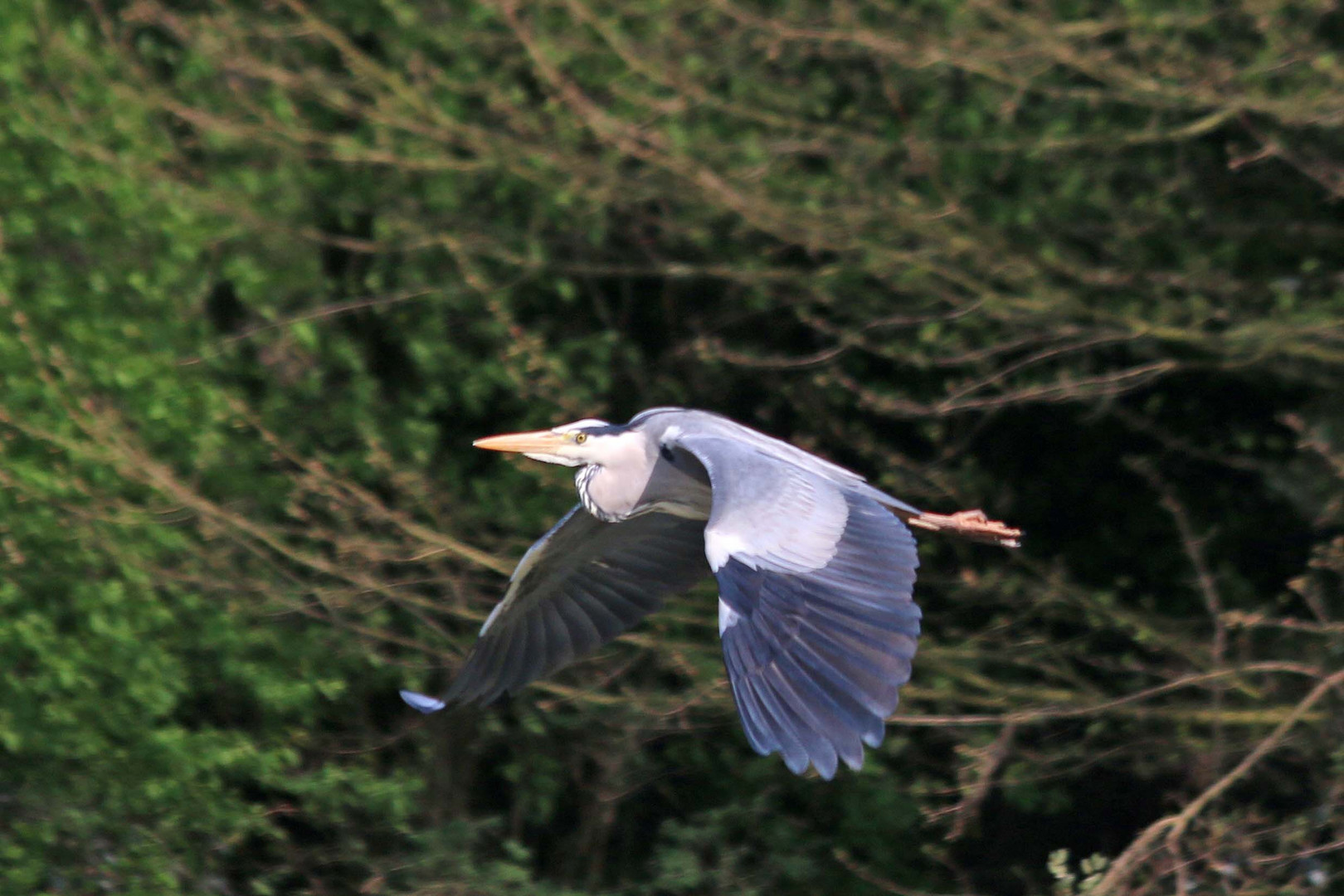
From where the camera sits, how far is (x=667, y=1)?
7.53 meters

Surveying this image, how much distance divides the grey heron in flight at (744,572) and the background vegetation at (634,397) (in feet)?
4.52

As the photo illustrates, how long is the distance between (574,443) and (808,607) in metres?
1.52

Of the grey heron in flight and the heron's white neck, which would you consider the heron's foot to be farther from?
the heron's white neck

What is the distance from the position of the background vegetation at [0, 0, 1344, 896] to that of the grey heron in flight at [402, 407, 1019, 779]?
1379 millimetres

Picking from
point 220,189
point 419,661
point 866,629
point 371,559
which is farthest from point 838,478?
point 220,189

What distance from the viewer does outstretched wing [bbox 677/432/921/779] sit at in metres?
4.09

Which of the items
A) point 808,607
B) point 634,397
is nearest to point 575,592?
point 808,607

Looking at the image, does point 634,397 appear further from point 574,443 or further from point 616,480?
point 616,480

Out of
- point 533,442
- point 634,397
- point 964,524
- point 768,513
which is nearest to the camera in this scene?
point 768,513

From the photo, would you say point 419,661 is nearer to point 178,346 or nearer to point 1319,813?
point 178,346

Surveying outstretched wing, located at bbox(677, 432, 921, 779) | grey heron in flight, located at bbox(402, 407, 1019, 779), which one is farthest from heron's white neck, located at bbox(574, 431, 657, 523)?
outstretched wing, located at bbox(677, 432, 921, 779)

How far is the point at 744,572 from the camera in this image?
14.9 ft

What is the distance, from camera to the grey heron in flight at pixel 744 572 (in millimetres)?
4160

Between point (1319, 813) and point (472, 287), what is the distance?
148 inches
